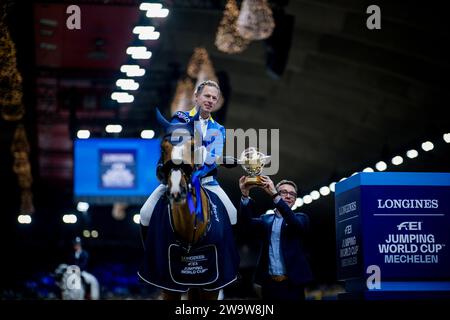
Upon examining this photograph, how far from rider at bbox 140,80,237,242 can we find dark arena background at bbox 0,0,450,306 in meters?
5.45

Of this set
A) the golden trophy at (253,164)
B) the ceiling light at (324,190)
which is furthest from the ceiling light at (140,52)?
the golden trophy at (253,164)

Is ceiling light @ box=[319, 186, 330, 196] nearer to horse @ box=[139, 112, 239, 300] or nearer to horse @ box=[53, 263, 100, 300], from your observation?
horse @ box=[53, 263, 100, 300]

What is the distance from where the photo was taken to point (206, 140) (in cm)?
681

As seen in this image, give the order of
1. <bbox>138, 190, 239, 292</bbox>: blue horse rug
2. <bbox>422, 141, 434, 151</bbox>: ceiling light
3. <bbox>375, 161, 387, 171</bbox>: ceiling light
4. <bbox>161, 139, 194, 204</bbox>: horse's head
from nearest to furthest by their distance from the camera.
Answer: <bbox>161, 139, 194, 204</bbox>: horse's head, <bbox>138, 190, 239, 292</bbox>: blue horse rug, <bbox>422, 141, 434, 151</bbox>: ceiling light, <bbox>375, 161, 387, 171</bbox>: ceiling light

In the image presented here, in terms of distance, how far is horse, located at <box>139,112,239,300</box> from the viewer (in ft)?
20.9

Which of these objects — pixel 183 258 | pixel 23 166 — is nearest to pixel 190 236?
pixel 183 258

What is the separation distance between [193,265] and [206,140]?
89 cm

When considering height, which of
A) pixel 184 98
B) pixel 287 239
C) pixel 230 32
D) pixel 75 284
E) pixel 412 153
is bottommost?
pixel 287 239

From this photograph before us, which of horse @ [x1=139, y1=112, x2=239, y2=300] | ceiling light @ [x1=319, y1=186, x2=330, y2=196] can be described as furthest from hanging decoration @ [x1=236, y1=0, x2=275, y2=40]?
ceiling light @ [x1=319, y1=186, x2=330, y2=196]

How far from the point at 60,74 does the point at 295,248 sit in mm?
14259

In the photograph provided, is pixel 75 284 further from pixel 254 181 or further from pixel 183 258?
pixel 183 258

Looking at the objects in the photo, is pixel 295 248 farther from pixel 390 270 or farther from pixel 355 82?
pixel 355 82

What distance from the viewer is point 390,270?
271 inches

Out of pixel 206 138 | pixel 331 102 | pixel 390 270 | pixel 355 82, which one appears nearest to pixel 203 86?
pixel 206 138
